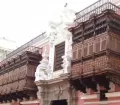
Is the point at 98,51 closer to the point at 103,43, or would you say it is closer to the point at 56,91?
the point at 103,43

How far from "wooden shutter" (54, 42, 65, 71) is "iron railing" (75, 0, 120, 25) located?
6.30ft

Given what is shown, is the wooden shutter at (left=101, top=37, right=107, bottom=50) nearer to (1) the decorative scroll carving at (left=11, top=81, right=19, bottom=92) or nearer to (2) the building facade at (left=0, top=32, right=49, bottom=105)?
(2) the building facade at (left=0, top=32, right=49, bottom=105)

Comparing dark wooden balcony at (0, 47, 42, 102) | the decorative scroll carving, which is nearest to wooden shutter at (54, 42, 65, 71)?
dark wooden balcony at (0, 47, 42, 102)

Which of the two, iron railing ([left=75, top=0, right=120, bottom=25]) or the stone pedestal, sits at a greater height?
iron railing ([left=75, top=0, right=120, bottom=25])

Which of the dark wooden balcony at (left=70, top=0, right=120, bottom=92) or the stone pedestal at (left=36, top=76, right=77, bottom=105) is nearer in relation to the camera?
the dark wooden balcony at (left=70, top=0, right=120, bottom=92)

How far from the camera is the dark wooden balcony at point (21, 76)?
15867 millimetres

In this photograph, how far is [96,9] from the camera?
40.9 feet

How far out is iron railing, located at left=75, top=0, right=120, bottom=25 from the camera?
11542 millimetres

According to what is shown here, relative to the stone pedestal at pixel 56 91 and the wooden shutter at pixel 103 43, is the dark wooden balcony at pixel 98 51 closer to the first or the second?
the wooden shutter at pixel 103 43

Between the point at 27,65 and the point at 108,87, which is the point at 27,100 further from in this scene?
the point at 108,87

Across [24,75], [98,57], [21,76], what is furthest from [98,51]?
[21,76]

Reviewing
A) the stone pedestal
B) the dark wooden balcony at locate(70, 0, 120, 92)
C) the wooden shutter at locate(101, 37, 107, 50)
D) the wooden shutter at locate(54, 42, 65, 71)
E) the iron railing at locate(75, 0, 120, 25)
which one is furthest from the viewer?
the wooden shutter at locate(54, 42, 65, 71)

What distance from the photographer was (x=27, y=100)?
16.9 metres

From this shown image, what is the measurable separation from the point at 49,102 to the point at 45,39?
3980mm
